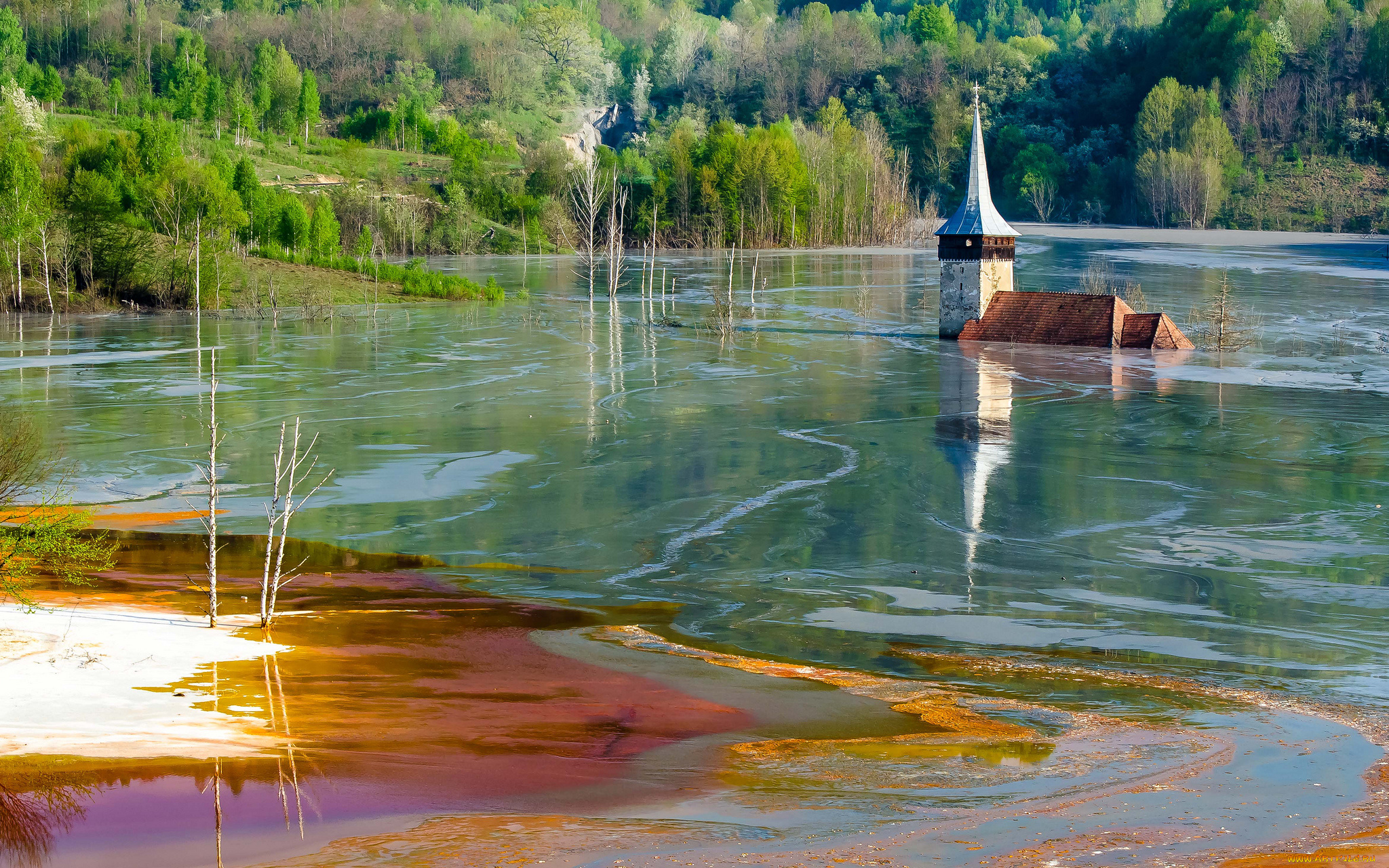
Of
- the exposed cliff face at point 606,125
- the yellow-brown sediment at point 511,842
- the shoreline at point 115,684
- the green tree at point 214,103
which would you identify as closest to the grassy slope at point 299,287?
the shoreline at point 115,684

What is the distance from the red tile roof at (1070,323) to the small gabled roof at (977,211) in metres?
2.78

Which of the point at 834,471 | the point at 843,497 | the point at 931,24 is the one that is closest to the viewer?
the point at 843,497

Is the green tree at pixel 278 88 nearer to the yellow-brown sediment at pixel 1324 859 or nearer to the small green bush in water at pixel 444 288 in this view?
the small green bush in water at pixel 444 288

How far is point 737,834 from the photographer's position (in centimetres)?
1015

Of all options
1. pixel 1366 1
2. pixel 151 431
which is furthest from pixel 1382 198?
pixel 151 431

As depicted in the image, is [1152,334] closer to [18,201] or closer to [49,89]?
[18,201]

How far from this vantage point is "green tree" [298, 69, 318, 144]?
12756cm

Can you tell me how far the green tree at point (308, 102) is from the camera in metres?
128

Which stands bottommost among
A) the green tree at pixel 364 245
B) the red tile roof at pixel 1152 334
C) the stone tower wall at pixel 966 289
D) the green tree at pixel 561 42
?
the red tile roof at pixel 1152 334

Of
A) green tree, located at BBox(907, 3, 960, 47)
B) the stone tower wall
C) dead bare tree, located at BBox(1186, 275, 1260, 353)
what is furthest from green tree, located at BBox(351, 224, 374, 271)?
green tree, located at BBox(907, 3, 960, 47)

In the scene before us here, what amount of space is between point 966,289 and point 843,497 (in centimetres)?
2707

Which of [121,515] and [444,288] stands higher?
[444,288]

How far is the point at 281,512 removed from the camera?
2228 centimetres

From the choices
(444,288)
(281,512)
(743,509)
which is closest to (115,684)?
(281,512)
